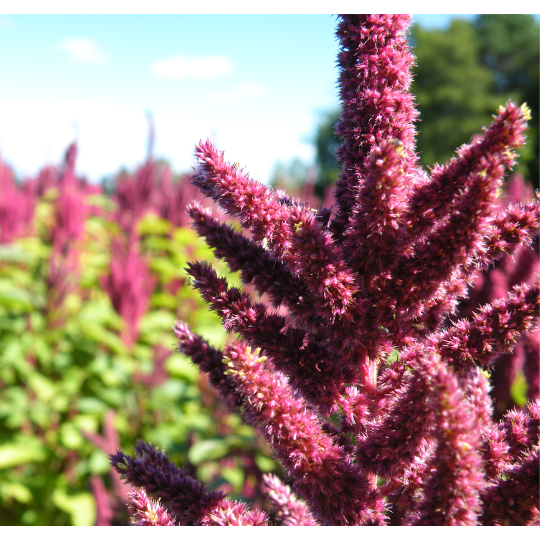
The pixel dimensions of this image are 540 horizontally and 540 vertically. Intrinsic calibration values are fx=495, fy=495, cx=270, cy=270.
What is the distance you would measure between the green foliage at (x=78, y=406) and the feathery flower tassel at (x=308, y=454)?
106 inches

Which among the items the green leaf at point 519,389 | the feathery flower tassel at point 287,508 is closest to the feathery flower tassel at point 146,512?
the feathery flower tassel at point 287,508

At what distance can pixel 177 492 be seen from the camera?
3.18 feet

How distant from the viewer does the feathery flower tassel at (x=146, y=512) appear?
2.79 ft

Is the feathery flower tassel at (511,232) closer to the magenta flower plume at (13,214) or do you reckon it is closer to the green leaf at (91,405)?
the green leaf at (91,405)

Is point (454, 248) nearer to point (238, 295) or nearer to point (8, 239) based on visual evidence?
point (238, 295)

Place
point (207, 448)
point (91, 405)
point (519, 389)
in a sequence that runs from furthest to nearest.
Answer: point (91, 405), point (207, 448), point (519, 389)

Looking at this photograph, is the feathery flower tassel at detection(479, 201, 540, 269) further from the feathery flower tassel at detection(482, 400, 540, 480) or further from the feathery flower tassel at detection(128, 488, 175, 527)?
the feathery flower tassel at detection(128, 488, 175, 527)

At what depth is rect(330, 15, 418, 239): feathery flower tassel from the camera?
3.04ft

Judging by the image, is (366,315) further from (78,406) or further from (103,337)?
(103,337)

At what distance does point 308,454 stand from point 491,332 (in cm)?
41

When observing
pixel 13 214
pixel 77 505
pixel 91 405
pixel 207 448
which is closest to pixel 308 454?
pixel 207 448

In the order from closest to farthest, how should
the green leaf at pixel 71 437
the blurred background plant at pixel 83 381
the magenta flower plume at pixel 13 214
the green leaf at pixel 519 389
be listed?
the green leaf at pixel 519 389 < the blurred background plant at pixel 83 381 < the green leaf at pixel 71 437 < the magenta flower plume at pixel 13 214

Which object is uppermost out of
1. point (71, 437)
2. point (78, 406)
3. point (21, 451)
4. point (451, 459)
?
point (451, 459)

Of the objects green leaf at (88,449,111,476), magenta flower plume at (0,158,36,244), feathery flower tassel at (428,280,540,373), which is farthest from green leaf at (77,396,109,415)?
feathery flower tassel at (428,280,540,373)
